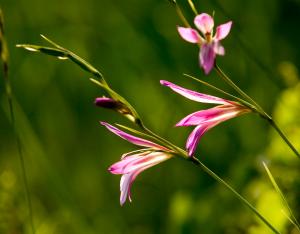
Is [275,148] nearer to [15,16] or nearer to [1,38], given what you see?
[1,38]

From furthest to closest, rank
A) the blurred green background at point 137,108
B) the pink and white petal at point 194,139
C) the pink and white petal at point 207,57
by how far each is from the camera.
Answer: the blurred green background at point 137,108 → the pink and white petal at point 194,139 → the pink and white petal at point 207,57

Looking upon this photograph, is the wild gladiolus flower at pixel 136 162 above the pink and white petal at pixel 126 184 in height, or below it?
above

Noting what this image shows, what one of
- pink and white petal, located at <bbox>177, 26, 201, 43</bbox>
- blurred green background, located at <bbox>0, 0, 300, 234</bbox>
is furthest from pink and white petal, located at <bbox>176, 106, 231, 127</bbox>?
blurred green background, located at <bbox>0, 0, 300, 234</bbox>

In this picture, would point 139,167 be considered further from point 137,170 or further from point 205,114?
point 205,114

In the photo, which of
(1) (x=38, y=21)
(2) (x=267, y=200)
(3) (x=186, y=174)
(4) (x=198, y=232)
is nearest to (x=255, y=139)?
(3) (x=186, y=174)

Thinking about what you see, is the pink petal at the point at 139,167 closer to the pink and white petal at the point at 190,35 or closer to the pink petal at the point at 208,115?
the pink petal at the point at 208,115

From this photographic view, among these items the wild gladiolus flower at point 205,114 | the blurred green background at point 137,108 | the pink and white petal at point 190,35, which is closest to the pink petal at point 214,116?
the wild gladiolus flower at point 205,114

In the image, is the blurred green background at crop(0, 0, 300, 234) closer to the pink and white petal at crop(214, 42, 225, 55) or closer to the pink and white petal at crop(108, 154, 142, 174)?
the pink and white petal at crop(108, 154, 142, 174)

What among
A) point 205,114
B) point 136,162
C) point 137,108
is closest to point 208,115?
point 205,114
